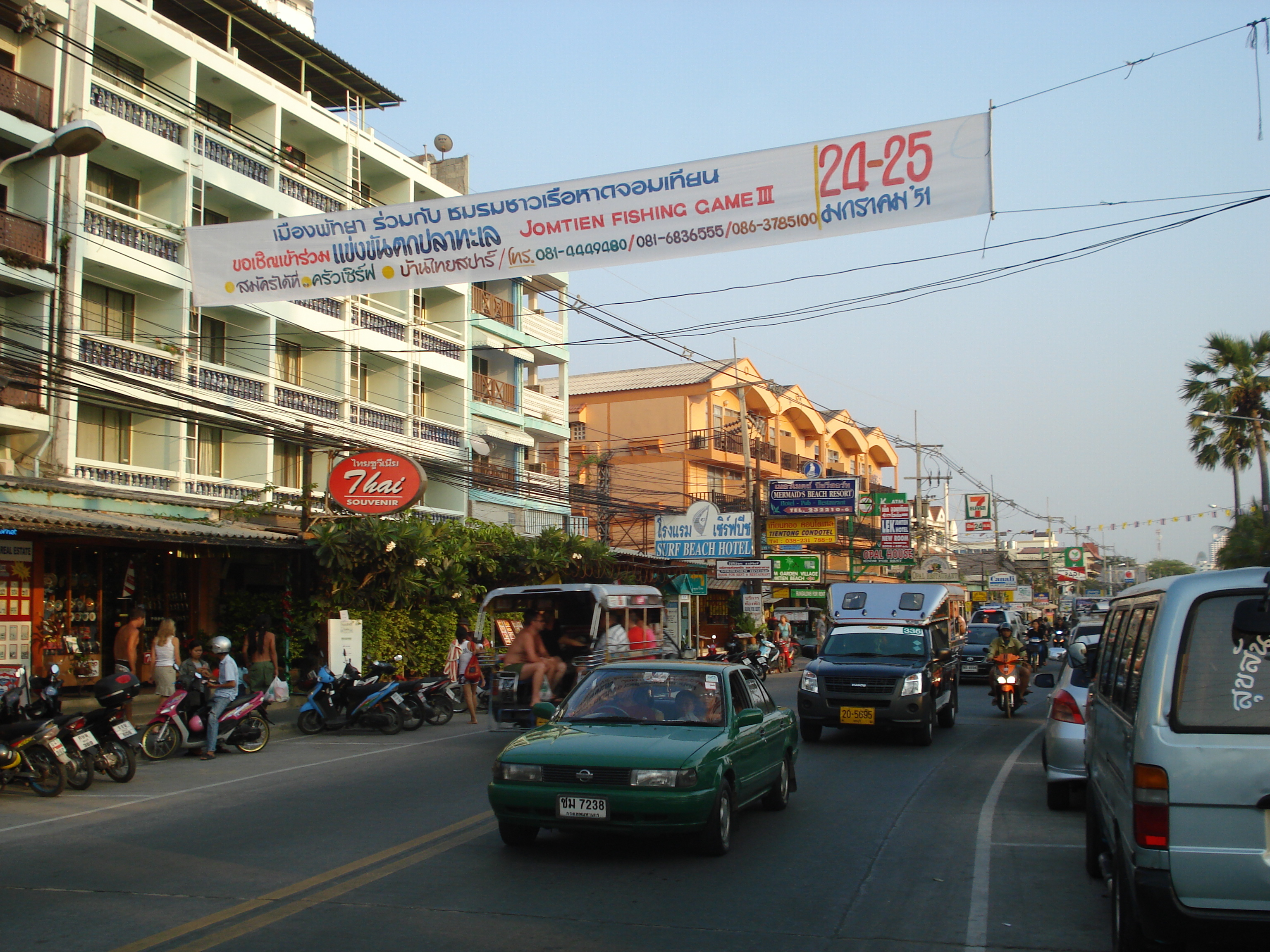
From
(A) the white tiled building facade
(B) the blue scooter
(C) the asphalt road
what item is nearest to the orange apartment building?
(A) the white tiled building facade

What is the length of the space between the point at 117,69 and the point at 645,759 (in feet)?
77.7

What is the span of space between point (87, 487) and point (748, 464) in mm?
24111

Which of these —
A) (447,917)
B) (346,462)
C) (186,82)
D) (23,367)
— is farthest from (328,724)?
(186,82)

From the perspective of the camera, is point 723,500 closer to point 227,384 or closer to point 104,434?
point 227,384

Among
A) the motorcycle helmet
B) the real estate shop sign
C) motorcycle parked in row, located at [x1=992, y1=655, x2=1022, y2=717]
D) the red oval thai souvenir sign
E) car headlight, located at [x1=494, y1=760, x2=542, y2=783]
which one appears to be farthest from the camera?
the real estate shop sign

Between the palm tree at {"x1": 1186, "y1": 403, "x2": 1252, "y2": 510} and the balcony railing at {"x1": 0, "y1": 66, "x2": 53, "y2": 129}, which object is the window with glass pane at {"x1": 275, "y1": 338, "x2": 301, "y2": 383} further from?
the palm tree at {"x1": 1186, "y1": 403, "x2": 1252, "y2": 510}

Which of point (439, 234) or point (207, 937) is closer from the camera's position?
point (207, 937)

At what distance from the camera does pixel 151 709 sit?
19.6 m

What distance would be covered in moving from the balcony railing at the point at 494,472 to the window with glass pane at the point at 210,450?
314 inches

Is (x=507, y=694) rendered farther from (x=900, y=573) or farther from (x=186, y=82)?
(x=900, y=573)

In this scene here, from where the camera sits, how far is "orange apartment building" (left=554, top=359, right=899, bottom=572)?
53.4 metres

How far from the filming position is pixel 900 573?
7112 centimetres

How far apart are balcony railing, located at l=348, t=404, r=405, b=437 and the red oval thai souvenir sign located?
9524 mm

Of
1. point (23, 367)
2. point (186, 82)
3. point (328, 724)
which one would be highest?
point (186, 82)
